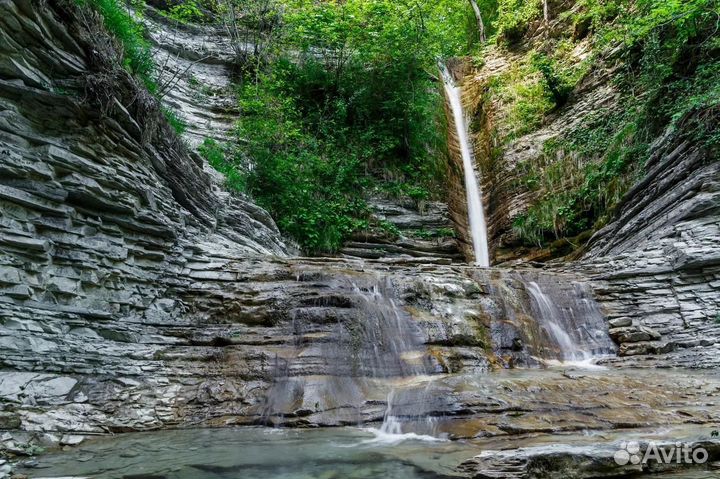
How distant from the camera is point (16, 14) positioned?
5.64 m

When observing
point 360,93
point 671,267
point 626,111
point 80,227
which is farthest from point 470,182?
point 80,227

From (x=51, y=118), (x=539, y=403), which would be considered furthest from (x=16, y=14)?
(x=539, y=403)

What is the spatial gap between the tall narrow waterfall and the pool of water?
35.4 feet

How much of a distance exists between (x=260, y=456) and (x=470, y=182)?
15.1 metres

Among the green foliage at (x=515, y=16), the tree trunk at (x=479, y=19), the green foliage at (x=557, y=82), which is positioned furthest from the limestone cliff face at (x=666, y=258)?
the tree trunk at (x=479, y=19)

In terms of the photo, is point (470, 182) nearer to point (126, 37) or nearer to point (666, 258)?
point (666, 258)

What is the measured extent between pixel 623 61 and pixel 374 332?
41.1 feet

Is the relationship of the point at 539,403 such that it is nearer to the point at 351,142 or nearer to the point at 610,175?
the point at 610,175

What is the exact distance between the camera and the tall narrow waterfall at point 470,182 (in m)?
15.5

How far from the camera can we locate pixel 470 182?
17.9 metres

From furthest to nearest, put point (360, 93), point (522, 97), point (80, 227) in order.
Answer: point (522, 97)
point (360, 93)
point (80, 227)

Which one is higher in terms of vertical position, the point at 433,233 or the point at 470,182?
the point at 470,182

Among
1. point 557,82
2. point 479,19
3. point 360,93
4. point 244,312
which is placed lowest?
point 244,312

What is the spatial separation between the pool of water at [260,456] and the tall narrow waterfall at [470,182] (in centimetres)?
1080
